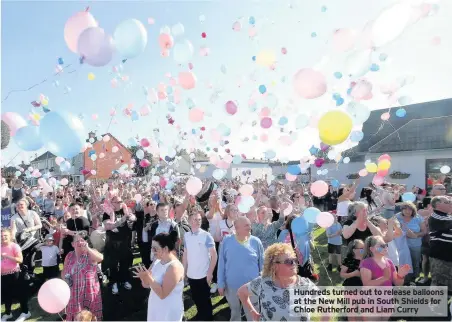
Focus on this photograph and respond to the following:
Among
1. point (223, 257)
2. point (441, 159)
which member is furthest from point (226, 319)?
point (441, 159)

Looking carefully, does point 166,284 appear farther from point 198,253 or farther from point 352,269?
point 352,269

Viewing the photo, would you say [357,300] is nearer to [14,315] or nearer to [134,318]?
[134,318]

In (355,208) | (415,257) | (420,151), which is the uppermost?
(420,151)

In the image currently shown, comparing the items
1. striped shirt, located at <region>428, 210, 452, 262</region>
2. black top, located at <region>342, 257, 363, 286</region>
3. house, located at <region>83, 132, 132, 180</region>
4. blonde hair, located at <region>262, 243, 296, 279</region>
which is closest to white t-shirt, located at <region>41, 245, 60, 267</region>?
house, located at <region>83, 132, 132, 180</region>

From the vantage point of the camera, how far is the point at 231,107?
248 inches

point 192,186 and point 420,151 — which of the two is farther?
point 420,151

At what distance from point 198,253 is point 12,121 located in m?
2.63

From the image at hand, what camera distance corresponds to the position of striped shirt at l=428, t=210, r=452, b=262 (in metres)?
3.91

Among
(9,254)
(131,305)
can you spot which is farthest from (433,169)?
(9,254)

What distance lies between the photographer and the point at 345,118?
422cm

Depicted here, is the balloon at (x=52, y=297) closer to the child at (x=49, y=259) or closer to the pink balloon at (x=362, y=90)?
the child at (x=49, y=259)

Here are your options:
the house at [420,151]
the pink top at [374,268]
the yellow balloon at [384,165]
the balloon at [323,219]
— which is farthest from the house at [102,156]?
the house at [420,151]

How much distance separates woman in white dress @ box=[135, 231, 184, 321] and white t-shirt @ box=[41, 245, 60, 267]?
3.03m

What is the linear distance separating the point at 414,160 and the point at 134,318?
1735cm
